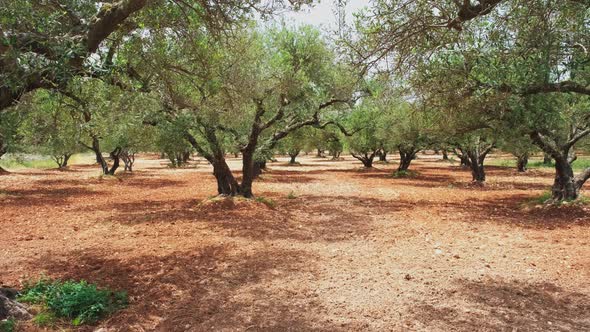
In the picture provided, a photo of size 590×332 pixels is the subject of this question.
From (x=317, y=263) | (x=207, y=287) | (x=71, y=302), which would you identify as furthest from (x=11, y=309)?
(x=317, y=263)

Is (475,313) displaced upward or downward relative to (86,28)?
downward

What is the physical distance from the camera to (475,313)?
5.62 meters

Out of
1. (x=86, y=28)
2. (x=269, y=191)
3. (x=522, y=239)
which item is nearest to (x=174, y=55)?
(x=86, y=28)

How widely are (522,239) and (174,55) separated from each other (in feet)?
32.3

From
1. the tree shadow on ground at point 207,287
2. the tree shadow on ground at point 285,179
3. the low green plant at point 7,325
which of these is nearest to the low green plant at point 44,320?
the low green plant at point 7,325

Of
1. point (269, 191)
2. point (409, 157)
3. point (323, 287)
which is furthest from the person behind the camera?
point (409, 157)

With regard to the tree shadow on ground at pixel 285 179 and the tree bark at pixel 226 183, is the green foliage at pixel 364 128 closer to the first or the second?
the tree shadow on ground at pixel 285 179

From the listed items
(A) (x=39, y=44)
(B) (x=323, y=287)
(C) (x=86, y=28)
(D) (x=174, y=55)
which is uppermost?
(D) (x=174, y=55)

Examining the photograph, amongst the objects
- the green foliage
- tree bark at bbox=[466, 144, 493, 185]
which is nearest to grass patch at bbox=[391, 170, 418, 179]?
the green foliage

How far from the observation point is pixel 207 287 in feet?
22.5

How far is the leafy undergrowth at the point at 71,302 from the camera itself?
5.41 m

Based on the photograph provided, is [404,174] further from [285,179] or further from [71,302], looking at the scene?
[71,302]

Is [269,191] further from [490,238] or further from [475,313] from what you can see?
[475,313]

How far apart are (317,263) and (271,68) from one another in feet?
30.8
